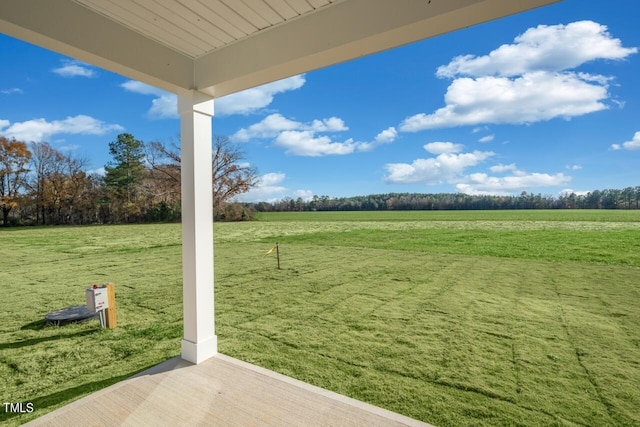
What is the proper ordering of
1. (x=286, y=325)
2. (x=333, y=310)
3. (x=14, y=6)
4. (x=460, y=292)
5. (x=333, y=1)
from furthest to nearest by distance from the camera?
(x=460, y=292) → (x=333, y=310) → (x=286, y=325) → (x=333, y=1) → (x=14, y=6)

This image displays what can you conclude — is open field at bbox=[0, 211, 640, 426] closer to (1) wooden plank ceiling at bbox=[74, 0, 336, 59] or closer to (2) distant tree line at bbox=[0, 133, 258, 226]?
(1) wooden plank ceiling at bbox=[74, 0, 336, 59]

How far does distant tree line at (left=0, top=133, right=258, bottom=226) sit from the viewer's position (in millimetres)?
13164

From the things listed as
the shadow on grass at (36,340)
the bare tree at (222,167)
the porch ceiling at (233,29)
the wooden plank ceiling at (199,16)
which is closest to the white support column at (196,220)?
the porch ceiling at (233,29)

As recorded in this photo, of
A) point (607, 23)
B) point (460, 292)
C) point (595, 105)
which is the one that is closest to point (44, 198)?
point (460, 292)

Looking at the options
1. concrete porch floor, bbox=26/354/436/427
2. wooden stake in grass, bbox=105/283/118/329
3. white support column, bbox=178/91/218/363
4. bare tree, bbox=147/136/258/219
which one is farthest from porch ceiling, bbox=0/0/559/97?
bare tree, bbox=147/136/258/219

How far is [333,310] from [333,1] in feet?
10.5

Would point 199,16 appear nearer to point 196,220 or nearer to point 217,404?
point 196,220

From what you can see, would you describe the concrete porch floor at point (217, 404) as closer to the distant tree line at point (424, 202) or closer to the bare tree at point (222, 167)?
the distant tree line at point (424, 202)

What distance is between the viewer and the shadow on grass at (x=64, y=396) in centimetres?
175

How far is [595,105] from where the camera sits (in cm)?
925

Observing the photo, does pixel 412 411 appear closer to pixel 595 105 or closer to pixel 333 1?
pixel 333 1

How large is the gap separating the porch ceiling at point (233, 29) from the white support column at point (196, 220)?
9.1 inches

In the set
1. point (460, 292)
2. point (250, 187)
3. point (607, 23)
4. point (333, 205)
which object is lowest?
point (460, 292)

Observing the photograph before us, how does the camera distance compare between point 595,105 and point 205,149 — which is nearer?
point 205,149
